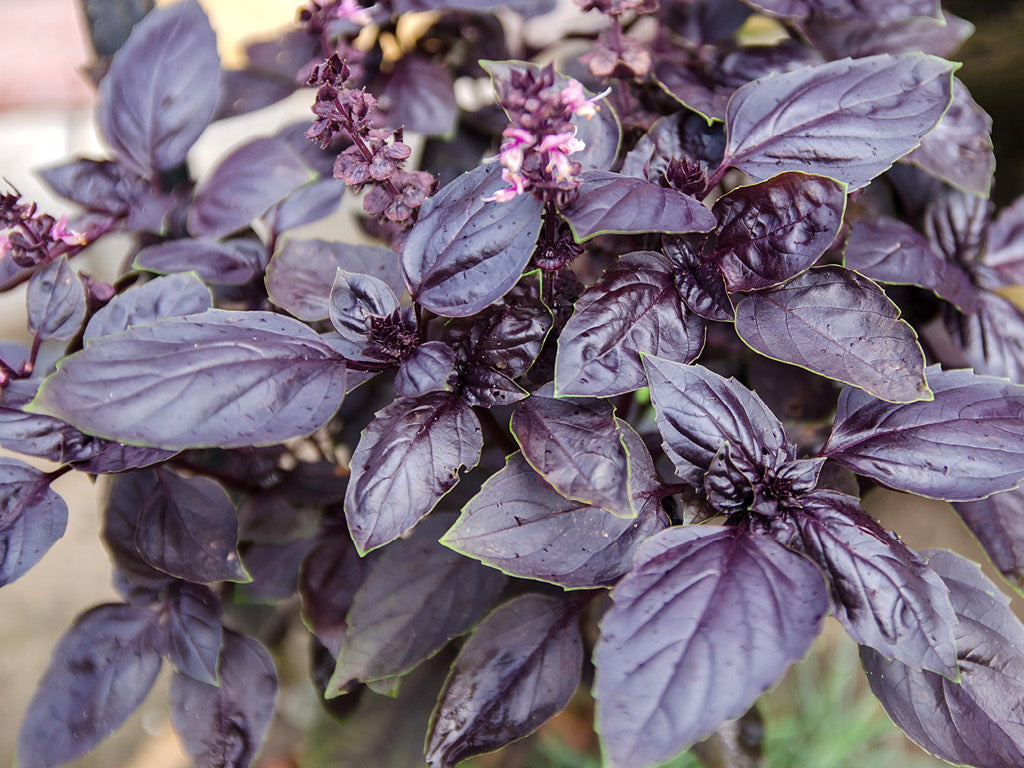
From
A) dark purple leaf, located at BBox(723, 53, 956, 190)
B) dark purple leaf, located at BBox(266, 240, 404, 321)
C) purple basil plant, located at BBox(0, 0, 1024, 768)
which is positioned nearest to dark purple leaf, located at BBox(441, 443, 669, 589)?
purple basil plant, located at BBox(0, 0, 1024, 768)

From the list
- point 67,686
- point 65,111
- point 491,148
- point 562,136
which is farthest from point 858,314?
point 65,111

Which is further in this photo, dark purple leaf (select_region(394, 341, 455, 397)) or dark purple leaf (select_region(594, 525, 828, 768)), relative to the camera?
dark purple leaf (select_region(394, 341, 455, 397))

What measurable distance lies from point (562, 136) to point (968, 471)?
1.33ft

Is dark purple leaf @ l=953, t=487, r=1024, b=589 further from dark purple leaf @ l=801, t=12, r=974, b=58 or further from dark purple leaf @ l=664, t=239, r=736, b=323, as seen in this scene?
dark purple leaf @ l=801, t=12, r=974, b=58

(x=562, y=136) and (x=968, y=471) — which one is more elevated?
(x=562, y=136)

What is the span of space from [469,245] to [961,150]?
0.55 metres

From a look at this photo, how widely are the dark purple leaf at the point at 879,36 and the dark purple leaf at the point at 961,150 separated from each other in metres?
0.14

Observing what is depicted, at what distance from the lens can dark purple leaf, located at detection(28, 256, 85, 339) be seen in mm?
701

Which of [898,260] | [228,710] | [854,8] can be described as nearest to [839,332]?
[898,260]

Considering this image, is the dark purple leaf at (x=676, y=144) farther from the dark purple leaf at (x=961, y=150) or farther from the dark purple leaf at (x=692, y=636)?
the dark purple leaf at (x=692, y=636)

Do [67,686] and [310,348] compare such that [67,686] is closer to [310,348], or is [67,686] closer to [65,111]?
[310,348]

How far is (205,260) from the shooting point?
79 cm

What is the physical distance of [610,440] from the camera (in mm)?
580

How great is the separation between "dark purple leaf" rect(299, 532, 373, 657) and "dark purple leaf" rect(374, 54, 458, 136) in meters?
0.48
